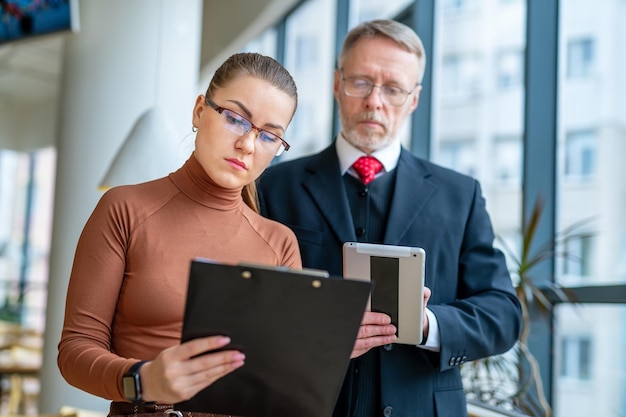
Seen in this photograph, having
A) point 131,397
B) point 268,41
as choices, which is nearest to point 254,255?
point 131,397

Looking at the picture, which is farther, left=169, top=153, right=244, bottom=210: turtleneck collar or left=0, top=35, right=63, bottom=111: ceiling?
left=0, top=35, right=63, bottom=111: ceiling

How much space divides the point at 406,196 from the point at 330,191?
0.22 metres

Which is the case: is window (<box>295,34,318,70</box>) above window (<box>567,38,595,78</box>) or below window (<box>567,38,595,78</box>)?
above

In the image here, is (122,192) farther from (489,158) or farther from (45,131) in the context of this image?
(45,131)

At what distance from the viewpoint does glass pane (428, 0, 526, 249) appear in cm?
739

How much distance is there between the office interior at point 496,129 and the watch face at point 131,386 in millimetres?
797

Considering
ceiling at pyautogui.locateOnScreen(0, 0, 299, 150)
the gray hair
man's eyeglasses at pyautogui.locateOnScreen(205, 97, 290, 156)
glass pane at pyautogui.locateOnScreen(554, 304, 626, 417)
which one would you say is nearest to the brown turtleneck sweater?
man's eyeglasses at pyautogui.locateOnScreen(205, 97, 290, 156)

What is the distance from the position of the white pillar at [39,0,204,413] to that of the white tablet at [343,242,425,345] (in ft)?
9.07

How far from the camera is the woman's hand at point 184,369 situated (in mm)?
1224

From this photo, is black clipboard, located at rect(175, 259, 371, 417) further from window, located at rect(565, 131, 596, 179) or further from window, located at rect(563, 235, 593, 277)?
window, located at rect(565, 131, 596, 179)

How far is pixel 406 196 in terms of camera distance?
2.17 meters

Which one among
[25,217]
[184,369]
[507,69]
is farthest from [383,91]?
[25,217]

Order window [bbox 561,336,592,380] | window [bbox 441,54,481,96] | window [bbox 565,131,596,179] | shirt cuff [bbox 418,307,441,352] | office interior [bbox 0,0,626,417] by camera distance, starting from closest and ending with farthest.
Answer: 1. shirt cuff [bbox 418,307,441,352]
2. office interior [bbox 0,0,626,417]
3. window [bbox 561,336,592,380]
4. window [bbox 565,131,596,179]
5. window [bbox 441,54,481,96]

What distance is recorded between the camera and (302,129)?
10.6 m
